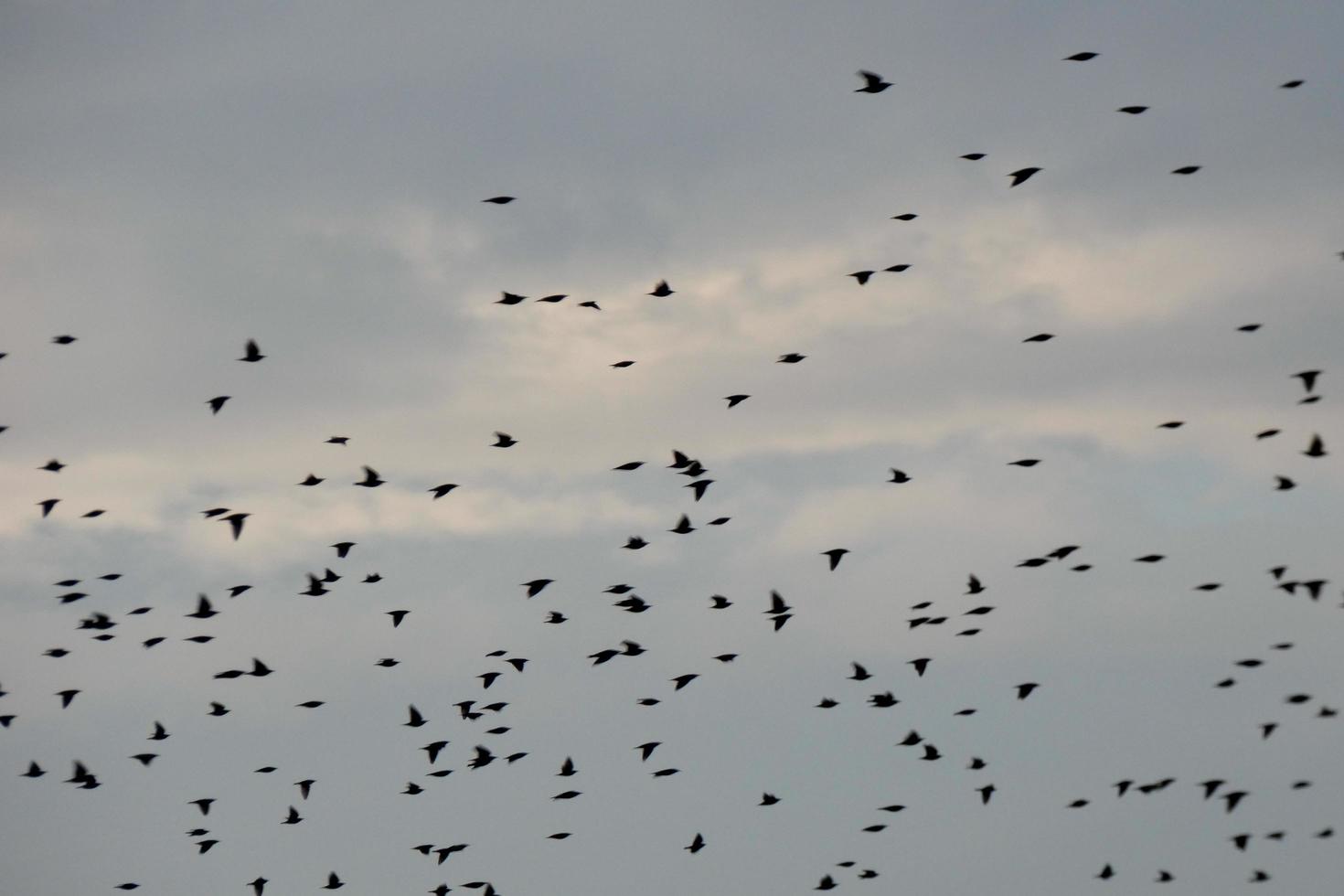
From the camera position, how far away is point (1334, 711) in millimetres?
85375

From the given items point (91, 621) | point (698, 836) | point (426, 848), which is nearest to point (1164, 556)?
point (698, 836)

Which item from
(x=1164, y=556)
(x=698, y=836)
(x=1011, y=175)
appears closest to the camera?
(x=1011, y=175)

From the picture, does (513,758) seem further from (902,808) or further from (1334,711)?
(1334,711)

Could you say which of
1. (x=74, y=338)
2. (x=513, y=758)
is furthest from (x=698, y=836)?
(x=74, y=338)

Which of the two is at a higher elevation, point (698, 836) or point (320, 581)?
point (320, 581)

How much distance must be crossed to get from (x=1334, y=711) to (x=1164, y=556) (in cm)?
890

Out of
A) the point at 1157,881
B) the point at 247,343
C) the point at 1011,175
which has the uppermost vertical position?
the point at 1011,175

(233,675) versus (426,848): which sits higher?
(233,675)

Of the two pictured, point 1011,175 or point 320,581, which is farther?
point 320,581

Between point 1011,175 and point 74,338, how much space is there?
3636cm

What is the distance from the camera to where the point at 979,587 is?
89.6 m

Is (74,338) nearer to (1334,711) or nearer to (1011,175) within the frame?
(1011,175)

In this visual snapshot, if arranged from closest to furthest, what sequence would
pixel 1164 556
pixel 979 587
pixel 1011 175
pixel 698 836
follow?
pixel 1011 175
pixel 1164 556
pixel 979 587
pixel 698 836

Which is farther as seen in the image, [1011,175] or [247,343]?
[247,343]
